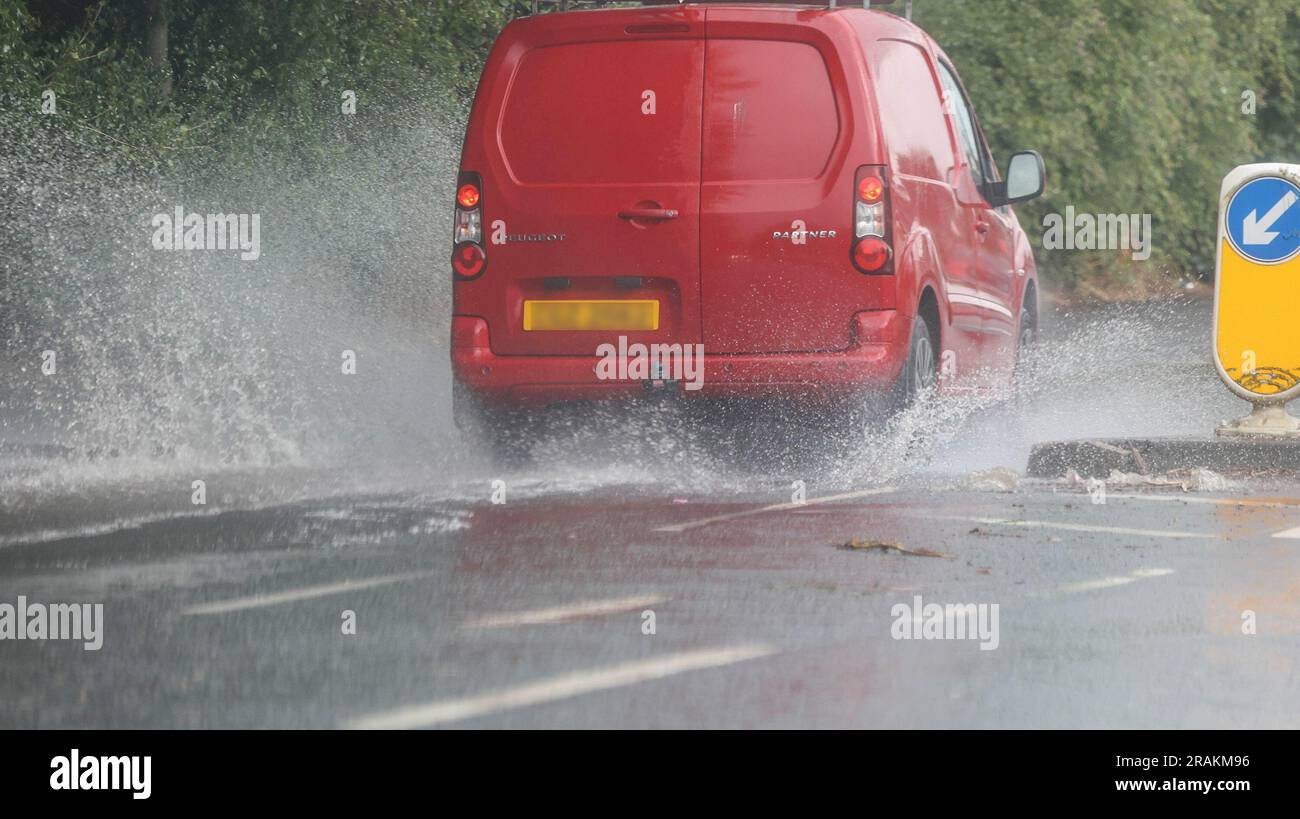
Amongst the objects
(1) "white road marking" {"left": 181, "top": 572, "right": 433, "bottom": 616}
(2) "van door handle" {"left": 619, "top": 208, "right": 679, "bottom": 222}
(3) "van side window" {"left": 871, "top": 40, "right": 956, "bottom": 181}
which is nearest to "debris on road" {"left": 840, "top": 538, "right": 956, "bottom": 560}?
(1) "white road marking" {"left": 181, "top": 572, "right": 433, "bottom": 616}

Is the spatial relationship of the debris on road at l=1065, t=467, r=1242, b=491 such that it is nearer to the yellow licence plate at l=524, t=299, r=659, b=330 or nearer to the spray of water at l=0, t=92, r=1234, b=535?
the spray of water at l=0, t=92, r=1234, b=535

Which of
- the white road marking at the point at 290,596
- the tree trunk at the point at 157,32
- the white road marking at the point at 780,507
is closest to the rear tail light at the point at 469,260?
the white road marking at the point at 780,507

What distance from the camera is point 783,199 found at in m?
10.3

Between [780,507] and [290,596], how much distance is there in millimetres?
2810

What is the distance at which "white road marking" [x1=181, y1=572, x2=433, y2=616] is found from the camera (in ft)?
23.4

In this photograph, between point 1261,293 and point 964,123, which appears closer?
point 1261,293

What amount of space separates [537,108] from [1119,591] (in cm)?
404

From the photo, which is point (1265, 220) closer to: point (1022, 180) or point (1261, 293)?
point (1261, 293)

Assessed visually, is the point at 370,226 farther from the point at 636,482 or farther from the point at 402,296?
the point at 636,482

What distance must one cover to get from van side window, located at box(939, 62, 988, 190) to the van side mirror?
12 cm

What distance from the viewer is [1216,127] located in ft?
98.1

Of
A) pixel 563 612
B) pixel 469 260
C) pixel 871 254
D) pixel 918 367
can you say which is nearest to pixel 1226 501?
pixel 918 367

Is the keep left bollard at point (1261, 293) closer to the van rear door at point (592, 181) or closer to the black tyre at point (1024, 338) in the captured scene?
the black tyre at point (1024, 338)
